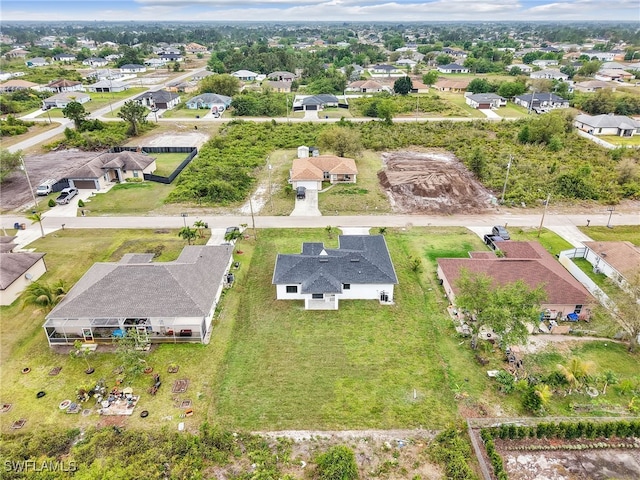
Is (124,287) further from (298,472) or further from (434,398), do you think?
(434,398)

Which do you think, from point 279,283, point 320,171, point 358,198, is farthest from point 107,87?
point 279,283

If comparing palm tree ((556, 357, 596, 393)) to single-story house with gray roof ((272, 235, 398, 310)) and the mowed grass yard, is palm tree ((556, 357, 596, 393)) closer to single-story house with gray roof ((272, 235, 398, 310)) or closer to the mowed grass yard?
the mowed grass yard

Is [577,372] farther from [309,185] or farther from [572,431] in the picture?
[309,185]

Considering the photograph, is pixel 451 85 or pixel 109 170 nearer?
pixel 109 170

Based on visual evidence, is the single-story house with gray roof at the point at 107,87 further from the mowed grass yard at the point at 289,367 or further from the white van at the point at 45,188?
the mowed grass yard at the point at 289,367

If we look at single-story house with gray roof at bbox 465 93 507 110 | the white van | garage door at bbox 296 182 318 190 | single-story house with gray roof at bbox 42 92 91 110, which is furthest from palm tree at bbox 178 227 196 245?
single-story house with gray roof at bbox 465 93 507 110
